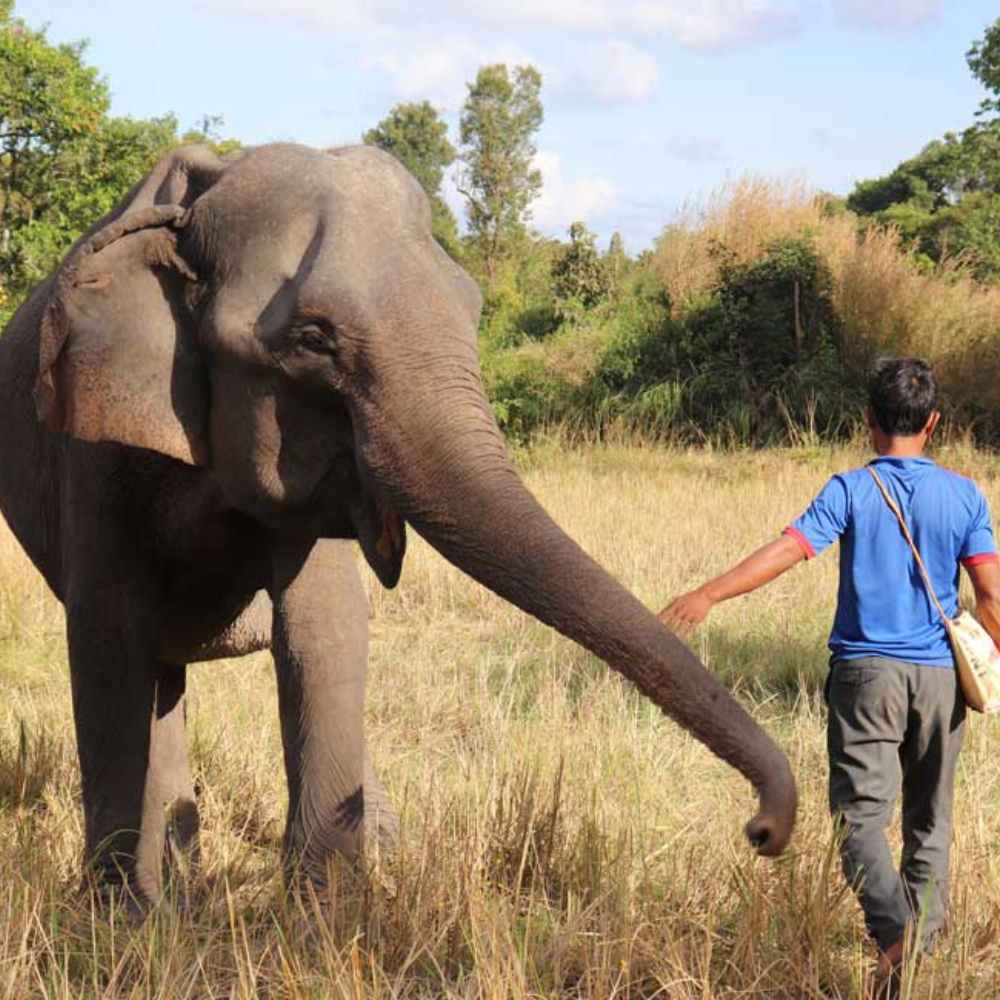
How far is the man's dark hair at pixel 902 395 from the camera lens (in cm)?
407

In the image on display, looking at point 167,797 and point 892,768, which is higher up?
point 892,768

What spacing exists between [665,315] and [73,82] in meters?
9.77

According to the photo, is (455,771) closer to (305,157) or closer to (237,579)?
(237,579)

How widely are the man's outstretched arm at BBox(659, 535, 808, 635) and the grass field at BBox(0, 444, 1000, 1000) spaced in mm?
709

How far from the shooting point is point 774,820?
2.80m

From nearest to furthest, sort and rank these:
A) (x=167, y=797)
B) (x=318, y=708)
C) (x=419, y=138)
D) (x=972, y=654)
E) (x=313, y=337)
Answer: (x=313, y=337) < (x=972, y=654) < (x=318, y=708) < (x=167, y=797) < (x=419, y=138)

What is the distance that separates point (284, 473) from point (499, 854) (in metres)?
1.55

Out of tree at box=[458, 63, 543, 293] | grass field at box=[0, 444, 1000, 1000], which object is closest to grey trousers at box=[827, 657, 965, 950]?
grass field at box=[0, 444, 1000, 1000]

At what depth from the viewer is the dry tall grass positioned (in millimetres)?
20000

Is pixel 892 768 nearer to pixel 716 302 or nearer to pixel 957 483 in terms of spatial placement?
pixel 957 483

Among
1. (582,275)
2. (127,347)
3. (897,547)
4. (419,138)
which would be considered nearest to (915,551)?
(897,547)

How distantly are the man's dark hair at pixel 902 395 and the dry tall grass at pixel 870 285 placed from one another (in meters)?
16.0

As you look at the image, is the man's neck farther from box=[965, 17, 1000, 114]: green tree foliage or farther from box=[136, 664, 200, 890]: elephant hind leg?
box=[965, 17, 1000, 114]: green tree foliage

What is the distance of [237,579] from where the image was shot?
453cm
